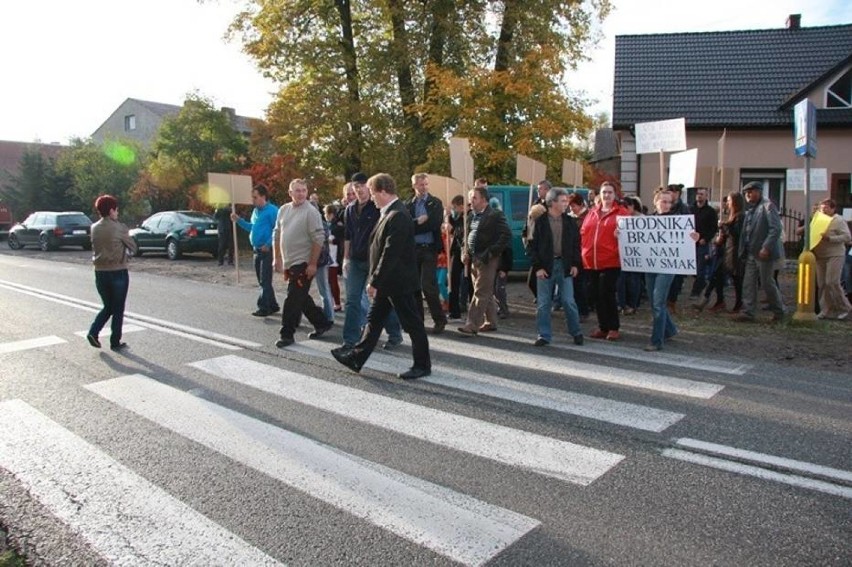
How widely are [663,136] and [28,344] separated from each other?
360 inches

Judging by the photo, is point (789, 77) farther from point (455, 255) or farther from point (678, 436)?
point (678, 436)

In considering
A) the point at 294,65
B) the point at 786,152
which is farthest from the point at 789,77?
the point at 294,65

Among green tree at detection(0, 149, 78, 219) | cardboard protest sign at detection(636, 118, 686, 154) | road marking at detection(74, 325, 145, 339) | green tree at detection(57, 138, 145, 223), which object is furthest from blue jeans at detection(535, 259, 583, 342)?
green tree at detection(0, 149, 78, 219)

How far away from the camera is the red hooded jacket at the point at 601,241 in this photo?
7957 mm

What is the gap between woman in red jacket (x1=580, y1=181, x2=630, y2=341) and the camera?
7957mm

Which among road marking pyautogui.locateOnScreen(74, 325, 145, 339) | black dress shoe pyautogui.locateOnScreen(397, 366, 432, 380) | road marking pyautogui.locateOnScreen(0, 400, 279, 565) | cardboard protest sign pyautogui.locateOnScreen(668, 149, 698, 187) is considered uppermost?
cardboard protest sign pyautogui.locateOnScreen(668, 149, 698, 187)

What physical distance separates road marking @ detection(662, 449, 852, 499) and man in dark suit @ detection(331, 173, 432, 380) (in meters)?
2.62

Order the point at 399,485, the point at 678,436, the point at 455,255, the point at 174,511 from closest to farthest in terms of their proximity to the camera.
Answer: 1. the point at 174,511
2. the point at 399,485
3. the point at 678,436
4. the point at 455,255

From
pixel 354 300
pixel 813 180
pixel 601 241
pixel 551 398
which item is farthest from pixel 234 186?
pixel 813 180

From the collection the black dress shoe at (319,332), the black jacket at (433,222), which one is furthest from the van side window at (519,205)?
the black dress shoe at (319,332)

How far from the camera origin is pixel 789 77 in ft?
71.2

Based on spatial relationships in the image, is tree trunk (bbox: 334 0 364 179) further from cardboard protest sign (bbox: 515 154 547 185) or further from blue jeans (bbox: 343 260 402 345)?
blue jeans (bbox: 343 260 402 345)

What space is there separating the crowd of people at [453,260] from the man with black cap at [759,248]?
17mm

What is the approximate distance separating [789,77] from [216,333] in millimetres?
21221
